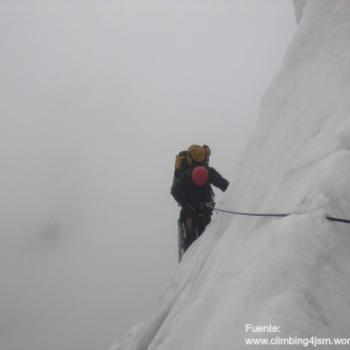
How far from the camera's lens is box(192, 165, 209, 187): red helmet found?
6.67 metres

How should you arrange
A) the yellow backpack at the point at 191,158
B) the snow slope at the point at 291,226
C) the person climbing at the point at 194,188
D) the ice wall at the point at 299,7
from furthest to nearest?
the ice wall at the point at 299,7 < the yellow backpack at the point at 191,158 < the person climbing at the point at 194,188 < the snow slope at the point at 291,226

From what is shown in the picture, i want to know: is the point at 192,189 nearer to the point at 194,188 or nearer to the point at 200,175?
the point at 194,188

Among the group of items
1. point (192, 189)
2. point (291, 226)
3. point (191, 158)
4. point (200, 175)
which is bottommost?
point (192, 189)

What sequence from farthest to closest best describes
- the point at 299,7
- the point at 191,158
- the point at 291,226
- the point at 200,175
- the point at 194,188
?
the point at 299,7 < the point at 194,188 < the point at 191,158 < the point at 200,175 < the point at 291,226

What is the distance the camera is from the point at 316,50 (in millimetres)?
4852

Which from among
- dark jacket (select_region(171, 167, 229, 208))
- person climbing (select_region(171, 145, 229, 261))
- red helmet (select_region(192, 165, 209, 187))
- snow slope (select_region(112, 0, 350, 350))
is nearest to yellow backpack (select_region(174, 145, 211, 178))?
person climbing (select_region(171, 145, 229, 261))

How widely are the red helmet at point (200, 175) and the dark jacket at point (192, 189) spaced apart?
0.62 feet

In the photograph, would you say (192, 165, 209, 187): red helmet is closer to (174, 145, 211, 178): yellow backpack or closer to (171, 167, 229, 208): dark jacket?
(171, 167, 229, 208): dark jacket

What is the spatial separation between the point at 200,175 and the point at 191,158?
0.56 meters

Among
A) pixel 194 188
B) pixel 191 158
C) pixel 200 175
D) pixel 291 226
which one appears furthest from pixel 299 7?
pixel 291 226

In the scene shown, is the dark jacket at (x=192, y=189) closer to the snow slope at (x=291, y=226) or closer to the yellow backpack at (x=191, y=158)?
the yellow backpack at (x=191, y=158)

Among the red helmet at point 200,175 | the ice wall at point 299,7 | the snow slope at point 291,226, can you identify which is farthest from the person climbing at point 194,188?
the ice wall at point 299,7

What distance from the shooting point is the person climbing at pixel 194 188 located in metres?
6.89

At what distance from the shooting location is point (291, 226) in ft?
7.47
